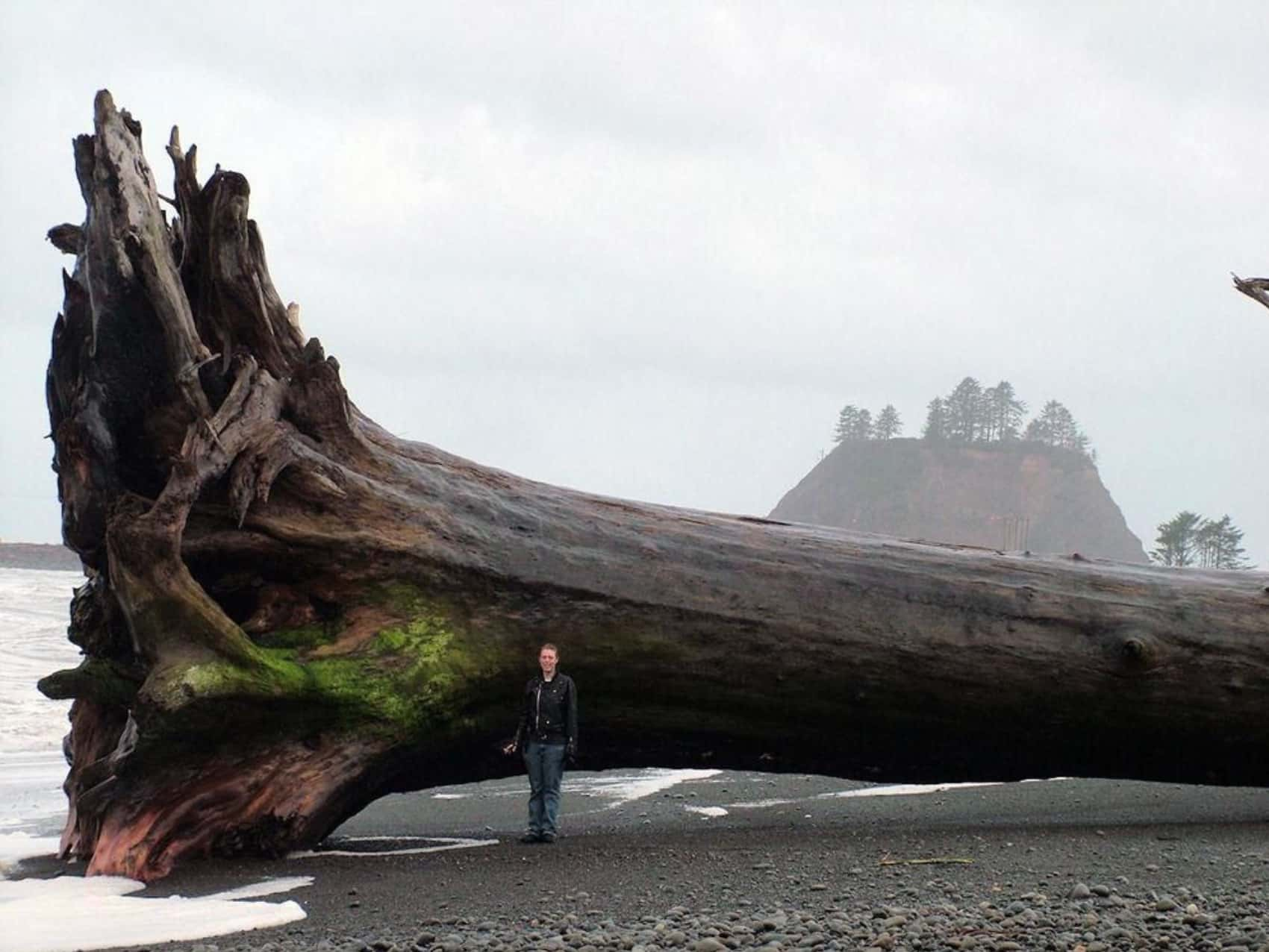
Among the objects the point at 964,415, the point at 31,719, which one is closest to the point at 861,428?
the point at 964,415

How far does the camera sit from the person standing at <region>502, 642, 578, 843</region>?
8844 mm

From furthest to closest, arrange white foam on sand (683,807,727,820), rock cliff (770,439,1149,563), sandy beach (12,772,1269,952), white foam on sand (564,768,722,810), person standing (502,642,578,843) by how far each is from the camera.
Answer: rock cliff (770,439,1149,563), white foam on sand (564,768,722,810), white foam on sand (683,807,727,820), person standing (502,642,578,843), sandy beach (12,772,1269,952)

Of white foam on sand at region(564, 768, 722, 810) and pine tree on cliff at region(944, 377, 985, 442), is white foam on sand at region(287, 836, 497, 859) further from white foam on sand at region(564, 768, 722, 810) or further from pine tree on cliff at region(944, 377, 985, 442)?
pine tree on cliff at region(944, 377, 985, 442)

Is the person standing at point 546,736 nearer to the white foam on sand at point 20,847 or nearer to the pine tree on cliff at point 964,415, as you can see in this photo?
the white foam on sand at point 20,847

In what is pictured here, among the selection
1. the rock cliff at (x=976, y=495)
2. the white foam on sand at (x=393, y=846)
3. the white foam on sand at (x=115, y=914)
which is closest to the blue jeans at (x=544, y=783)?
the white foam on sand at (x=393, y=846)

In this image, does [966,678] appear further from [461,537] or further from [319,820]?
[319,820]

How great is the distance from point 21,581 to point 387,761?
1821 inches

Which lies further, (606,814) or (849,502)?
(849,502)

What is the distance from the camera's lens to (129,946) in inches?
246

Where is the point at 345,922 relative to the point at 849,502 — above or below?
below

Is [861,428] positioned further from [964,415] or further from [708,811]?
[708,811]

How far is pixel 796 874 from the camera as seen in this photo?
737 centimetres

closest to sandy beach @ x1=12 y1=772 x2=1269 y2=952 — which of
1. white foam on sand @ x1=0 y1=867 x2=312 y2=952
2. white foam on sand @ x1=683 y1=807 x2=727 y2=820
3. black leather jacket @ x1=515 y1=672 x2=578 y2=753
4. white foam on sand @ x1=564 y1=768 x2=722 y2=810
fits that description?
white foam on sand @ x1=683 y1=807 x2=727 y2=820

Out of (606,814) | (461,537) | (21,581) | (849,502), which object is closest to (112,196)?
(461,537)
